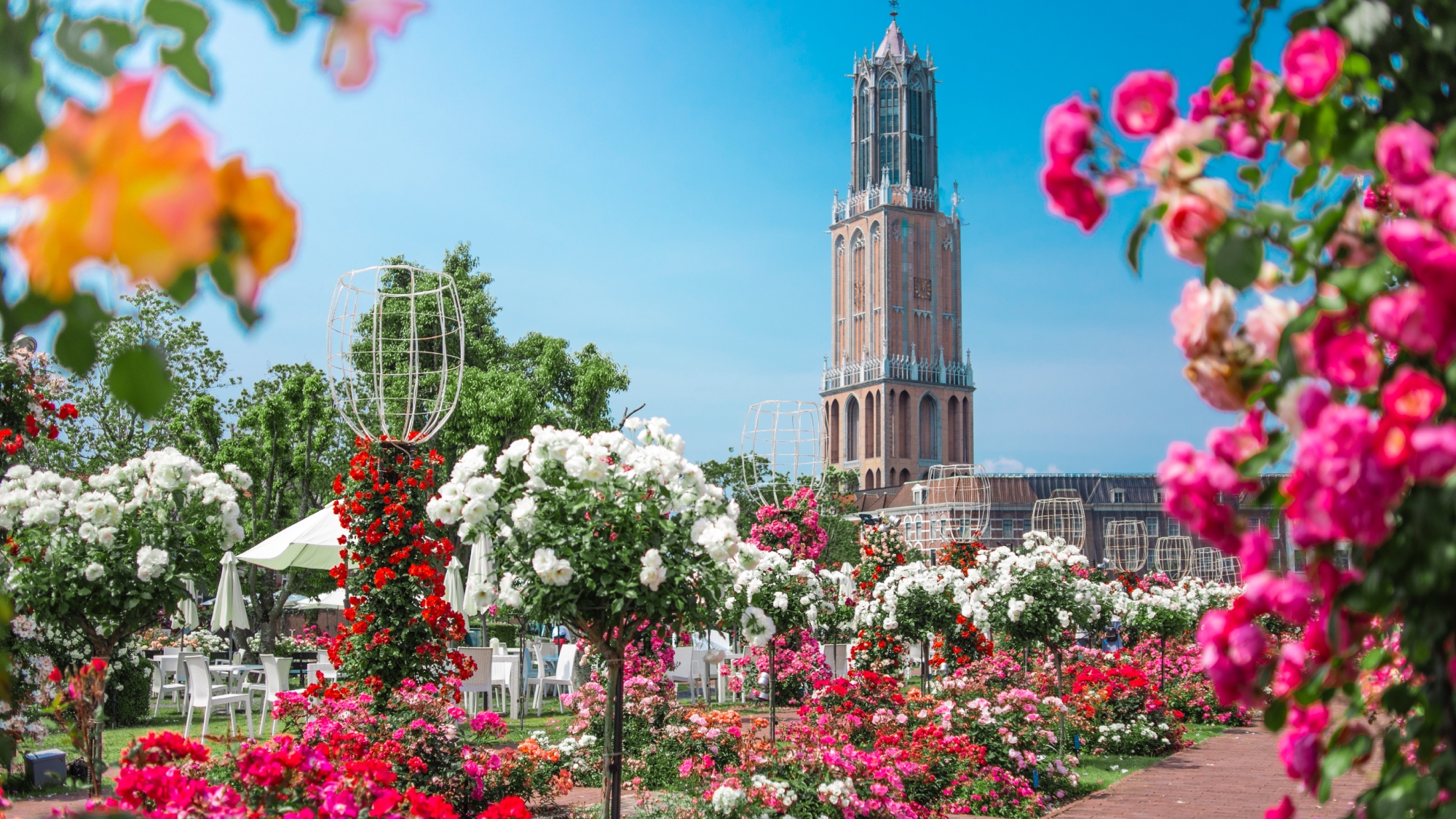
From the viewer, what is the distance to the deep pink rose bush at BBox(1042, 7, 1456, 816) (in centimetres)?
99

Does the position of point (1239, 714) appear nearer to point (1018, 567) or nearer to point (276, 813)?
point (1018, 567)

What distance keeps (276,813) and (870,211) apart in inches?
2704

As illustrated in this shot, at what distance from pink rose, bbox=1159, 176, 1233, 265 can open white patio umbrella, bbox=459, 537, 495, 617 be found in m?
4.12

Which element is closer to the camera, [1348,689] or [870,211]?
[1348,689]

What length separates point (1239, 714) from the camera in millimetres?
14383

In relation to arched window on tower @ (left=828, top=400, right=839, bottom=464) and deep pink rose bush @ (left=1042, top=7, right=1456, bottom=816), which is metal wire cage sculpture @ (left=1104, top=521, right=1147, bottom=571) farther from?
deep pink rose bush @ (left=1042, top=7, right=1456, bottom=816)

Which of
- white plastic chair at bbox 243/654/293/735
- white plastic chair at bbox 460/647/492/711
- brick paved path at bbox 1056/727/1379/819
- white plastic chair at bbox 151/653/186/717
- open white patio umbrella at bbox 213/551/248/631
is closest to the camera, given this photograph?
brick paved path at bbox 1056/727/1379/819

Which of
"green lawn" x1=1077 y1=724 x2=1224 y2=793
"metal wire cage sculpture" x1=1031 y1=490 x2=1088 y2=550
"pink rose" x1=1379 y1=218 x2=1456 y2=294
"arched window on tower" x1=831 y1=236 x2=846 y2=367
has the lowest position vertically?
"green lawn" x1=1077 y1=724 x2=1224 y2=793

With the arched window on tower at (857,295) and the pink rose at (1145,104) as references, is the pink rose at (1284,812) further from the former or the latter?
the arched window on tower at (857,295)

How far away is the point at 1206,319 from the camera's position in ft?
4.16

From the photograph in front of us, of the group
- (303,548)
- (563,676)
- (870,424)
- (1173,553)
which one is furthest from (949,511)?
(303,548)

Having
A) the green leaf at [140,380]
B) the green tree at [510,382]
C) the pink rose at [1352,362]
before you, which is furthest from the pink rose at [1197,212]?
the green tree at [510,382]

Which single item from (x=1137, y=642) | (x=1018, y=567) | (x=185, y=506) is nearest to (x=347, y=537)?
(x=185, y=506)

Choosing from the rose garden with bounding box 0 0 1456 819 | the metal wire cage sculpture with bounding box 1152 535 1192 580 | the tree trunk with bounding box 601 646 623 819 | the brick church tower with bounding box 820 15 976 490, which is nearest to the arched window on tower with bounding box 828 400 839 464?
the brick church tower with bounding box 820 15 976 490
